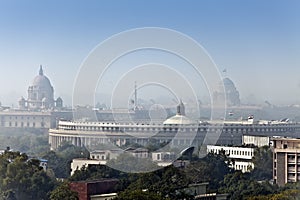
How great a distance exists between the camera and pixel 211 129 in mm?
16188

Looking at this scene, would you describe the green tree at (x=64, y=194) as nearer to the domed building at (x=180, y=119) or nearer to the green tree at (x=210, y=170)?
the green tree at (x=210, y=170)

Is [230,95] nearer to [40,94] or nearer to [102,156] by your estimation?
[102,156]

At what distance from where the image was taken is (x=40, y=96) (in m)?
28.5

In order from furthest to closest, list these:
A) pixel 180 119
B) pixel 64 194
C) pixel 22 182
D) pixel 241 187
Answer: pixel 180 119
pixel 241 187
pixel 22 182
pixel 64 194

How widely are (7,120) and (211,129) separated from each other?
10.8m

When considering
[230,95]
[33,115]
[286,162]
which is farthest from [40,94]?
[286,162]

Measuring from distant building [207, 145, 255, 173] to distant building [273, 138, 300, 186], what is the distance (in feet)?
3.52

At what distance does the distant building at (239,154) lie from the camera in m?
13.0

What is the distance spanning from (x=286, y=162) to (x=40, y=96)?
18448mm

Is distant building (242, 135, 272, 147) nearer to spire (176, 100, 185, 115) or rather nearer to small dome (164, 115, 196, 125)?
small dome (164, 115, 196, 125)

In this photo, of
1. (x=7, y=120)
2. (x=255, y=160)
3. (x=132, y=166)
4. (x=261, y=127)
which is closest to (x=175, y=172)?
(x=132, y=166)

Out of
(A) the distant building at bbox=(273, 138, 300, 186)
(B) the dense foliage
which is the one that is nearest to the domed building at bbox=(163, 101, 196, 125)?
(A) the distant building at bbox=(273, 138, 300, 186)

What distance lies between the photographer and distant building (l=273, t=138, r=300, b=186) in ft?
36.1

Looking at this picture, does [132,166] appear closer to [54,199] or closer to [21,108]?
[54,199]
